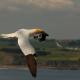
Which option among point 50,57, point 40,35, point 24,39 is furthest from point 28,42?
point 50,57

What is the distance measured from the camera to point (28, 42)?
974 centimetres

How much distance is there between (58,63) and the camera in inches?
5664

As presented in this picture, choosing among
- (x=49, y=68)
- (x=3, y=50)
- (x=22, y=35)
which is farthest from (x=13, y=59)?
(x=22, y=35)

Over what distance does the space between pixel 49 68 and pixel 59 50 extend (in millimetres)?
7115

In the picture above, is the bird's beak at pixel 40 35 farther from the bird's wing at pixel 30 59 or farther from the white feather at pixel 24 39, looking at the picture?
the bird's wing at pixel 30 59

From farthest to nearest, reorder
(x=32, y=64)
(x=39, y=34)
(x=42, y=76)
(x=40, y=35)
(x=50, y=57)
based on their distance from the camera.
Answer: (x=50, y=57)
(x=42, y=76)
(x=40, y=35)
(x=39, y=34)
(x=32, y=64)

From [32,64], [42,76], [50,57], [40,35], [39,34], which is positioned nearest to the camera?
[32,64]

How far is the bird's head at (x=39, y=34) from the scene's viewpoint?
954 centimetres

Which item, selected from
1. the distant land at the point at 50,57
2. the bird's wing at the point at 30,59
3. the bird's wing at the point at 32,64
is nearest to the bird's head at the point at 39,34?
the bird's wing at the point at 30,59

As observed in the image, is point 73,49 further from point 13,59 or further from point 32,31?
point 32,31

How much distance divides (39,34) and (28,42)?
0.26 metres

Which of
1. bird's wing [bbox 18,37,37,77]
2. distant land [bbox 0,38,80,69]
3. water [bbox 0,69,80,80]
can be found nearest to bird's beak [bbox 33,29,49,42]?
bird's wing [bbox 18,37,37,77]

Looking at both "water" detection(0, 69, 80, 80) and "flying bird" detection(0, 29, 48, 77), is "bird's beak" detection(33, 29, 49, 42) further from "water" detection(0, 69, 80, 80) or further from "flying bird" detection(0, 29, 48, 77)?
"water" detection(0, 69, 80, 80)

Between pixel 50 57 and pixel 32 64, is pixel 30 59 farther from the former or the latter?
pixel 50 57
